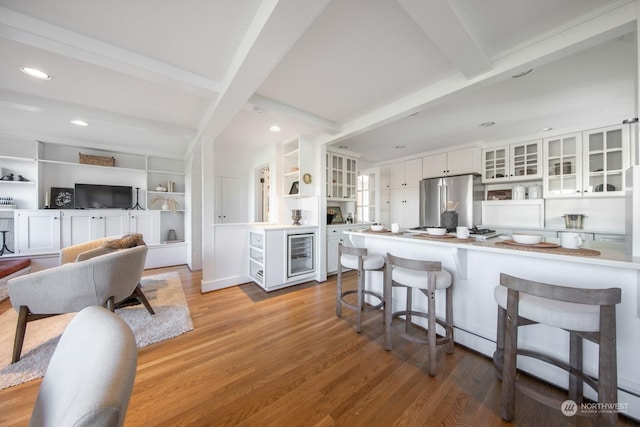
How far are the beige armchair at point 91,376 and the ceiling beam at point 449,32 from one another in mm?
1813

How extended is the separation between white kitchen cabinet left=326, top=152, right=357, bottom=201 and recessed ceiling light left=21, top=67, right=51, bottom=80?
10.3ft

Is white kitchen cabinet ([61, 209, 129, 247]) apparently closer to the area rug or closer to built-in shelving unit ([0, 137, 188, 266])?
built-in shelving unit ([0, 137, 188, 266])

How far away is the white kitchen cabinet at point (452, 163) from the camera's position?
3875 millimetres

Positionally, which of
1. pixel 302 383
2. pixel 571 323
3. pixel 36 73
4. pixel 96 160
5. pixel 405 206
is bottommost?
pixel 302 383

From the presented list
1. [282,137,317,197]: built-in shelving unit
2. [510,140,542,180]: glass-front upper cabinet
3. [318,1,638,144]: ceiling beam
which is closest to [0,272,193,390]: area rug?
[282,137,317,197]: built-in shelving unit

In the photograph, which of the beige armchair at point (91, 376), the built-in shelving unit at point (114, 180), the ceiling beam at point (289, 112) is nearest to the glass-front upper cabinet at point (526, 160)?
the ceiling beam at point (289, 112)

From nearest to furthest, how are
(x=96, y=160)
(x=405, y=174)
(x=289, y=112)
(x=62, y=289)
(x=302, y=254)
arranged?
1. (x=62, y=289)
2. (x=289, y=112)
3. (x=302, y=254)
4. (x=96, y=160)
5. (x=405, y=174)

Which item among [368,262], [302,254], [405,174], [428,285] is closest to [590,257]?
[428,285]

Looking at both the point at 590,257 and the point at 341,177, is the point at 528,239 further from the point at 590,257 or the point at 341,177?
the point at 341,177

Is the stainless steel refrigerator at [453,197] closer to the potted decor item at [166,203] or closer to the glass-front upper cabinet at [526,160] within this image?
the glass-front upper cabinet at [526,160]

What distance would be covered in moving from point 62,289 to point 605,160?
609 centimetres

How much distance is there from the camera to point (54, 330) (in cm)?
204

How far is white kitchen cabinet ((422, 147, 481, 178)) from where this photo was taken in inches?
153

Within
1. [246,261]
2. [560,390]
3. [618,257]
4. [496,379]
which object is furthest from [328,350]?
[246,261]
